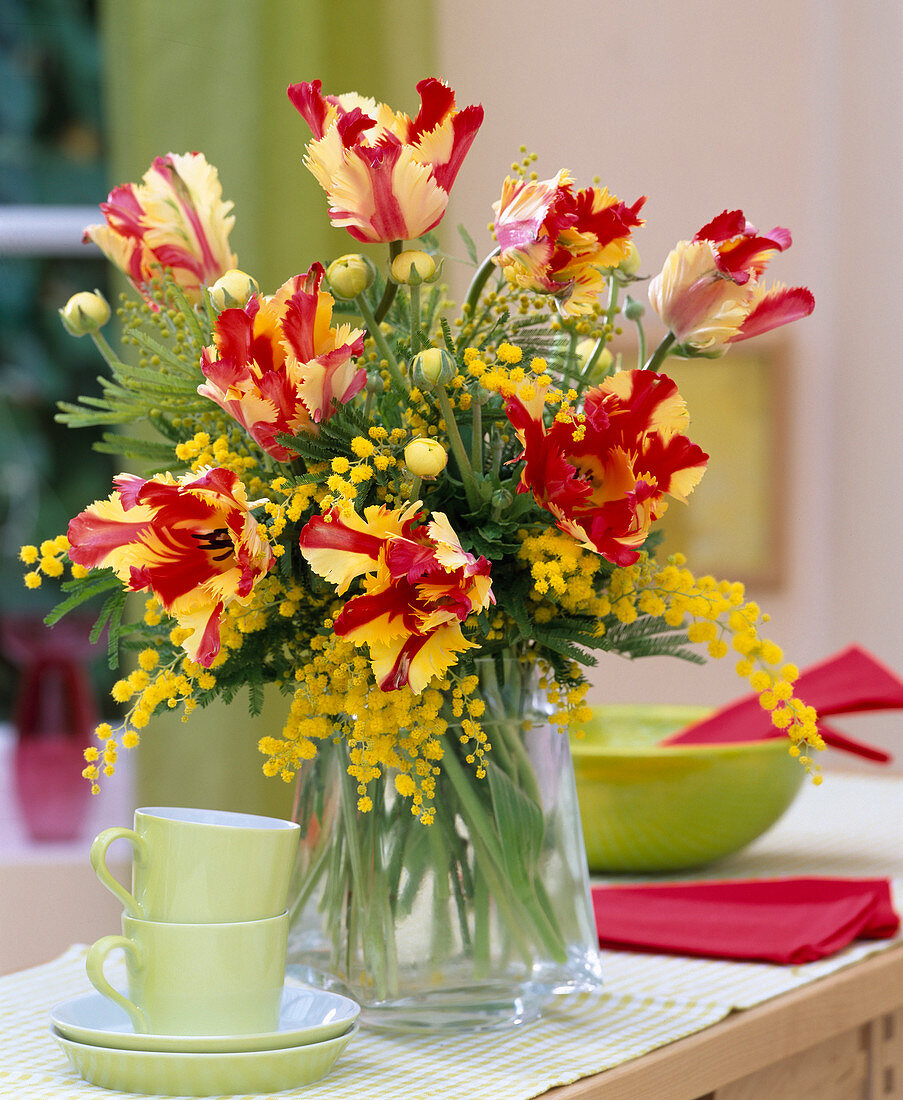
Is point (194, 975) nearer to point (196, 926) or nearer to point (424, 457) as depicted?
point (196, 926)

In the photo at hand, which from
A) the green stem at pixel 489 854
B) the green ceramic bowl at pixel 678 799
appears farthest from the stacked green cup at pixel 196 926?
the green ceramic bowl at pixel 678 799

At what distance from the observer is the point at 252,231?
1967 millimetres

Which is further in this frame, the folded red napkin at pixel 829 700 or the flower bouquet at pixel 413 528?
the folded red napkin at pixel 829 700

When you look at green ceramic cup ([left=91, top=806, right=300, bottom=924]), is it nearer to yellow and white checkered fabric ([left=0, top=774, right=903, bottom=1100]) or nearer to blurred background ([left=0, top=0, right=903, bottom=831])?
yellow and white checkered fabric ([left=0, top=774, right=903, bottom=1100])

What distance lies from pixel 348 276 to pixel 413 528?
12 cm

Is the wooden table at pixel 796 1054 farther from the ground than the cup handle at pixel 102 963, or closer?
closer

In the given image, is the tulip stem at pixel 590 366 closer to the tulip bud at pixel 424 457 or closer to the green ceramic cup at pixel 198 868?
the tulip bud at pixel 424 457

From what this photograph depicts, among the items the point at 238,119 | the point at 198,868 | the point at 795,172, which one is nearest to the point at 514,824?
the point at 198,868

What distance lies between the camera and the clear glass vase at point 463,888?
738 mm

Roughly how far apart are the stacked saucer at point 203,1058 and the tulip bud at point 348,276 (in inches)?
13.9

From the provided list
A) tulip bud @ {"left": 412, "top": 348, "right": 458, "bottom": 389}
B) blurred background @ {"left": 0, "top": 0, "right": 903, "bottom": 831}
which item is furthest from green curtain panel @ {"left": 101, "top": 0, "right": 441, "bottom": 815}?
tulip bud @ {"left": 412, "top": 348, "right": 458, "bottom": 389}

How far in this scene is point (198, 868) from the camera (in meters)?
0.66

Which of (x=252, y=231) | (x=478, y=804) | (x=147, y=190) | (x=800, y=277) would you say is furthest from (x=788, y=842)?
(x=800, y=277)

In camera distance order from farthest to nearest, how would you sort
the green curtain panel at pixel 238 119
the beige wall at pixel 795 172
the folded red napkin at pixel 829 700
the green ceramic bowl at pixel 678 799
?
the beige wall at pixel 795 172, the green curtain panel at pixel 238 119, the folded red napkin at pixel 829 700, the green ceramic bowl at pixel 678 799
